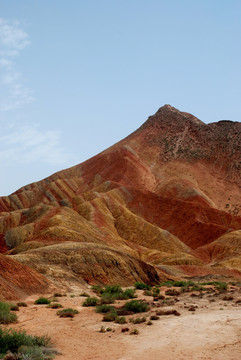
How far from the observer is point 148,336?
12547mm

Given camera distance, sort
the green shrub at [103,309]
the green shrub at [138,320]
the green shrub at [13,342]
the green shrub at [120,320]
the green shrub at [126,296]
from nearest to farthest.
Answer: the green shrub at [13,342], the green shrub at [138,320], the green shrub at [120,320], the green shrub at [103,309], the green shrub at [126,296]

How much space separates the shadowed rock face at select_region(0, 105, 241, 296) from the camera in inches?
2384

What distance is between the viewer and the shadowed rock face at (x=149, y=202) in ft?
199

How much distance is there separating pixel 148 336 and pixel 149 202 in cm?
7993

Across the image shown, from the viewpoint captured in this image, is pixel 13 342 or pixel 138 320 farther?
pixel 138 320

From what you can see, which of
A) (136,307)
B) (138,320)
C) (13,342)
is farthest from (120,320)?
(13,342)

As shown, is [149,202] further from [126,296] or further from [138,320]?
[138,320]

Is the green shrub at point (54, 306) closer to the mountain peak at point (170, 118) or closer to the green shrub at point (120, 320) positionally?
the green shrub at point (120, 320)

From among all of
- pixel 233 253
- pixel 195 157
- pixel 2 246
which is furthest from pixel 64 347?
pixel 195 157

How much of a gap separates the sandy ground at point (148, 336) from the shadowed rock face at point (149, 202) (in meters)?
18.0

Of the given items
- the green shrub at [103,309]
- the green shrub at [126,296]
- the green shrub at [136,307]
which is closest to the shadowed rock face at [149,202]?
the green shrub at [126,296]

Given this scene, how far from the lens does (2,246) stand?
63469mm

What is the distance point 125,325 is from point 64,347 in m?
3.68

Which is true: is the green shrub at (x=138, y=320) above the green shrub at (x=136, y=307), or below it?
above
